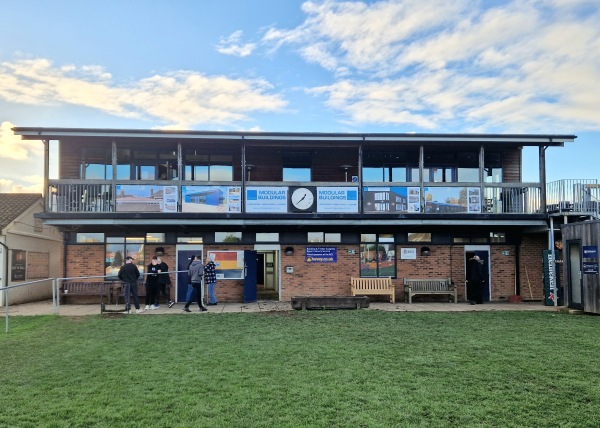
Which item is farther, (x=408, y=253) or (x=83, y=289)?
(x=408, y=253)

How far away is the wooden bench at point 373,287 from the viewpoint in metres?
16.9

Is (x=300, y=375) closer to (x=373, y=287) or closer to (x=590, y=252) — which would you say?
(x=373, y=287)

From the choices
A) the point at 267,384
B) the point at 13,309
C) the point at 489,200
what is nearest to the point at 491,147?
the point at 489,200

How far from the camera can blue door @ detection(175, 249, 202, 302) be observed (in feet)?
56.0

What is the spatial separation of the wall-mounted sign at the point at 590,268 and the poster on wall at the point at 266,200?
910 centimetres

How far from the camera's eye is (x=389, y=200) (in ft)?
54.5

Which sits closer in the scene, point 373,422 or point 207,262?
point 373,422

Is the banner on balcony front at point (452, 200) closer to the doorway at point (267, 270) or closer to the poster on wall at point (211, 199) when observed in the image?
the poster on wall at point (211, 199)

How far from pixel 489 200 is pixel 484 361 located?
34.2 feet

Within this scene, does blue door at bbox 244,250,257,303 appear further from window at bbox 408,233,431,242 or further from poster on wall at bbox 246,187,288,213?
window at bbox 408,233,431,242

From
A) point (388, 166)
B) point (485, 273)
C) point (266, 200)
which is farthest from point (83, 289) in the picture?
point (485, 273)

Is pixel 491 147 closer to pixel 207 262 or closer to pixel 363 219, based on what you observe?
pixel 363 219

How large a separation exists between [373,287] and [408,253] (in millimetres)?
1857

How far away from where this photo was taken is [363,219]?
53.8 ft
